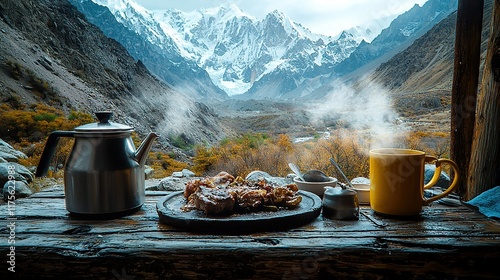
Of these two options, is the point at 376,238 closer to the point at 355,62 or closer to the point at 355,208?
the point at 355,208

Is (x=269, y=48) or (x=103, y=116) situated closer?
(x=103, y=116)

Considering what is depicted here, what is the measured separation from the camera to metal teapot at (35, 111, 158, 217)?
88cm

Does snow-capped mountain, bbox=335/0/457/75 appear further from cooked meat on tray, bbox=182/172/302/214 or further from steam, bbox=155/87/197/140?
cooked meat on tray, bbox=182/172/302/214

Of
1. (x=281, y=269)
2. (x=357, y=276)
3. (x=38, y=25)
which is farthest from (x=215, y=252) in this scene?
(x=38, y=25)

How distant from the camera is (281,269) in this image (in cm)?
69

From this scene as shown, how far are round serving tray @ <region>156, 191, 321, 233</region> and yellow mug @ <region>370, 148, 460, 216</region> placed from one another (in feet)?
0.63

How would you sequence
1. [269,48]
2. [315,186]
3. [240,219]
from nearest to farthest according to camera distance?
[240,219] < [315,186] < [269,48]

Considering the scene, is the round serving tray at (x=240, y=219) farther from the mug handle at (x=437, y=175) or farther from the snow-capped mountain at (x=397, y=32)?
the snow-capped mountain at (x=397, y=32)

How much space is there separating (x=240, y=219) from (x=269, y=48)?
149160mm

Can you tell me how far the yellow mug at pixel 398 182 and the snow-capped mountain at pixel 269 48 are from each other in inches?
2924

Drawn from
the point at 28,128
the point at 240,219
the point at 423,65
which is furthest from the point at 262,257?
the point at 423,65

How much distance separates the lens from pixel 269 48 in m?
144

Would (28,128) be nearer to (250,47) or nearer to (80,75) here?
(80,75)

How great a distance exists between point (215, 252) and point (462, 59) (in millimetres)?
1647
